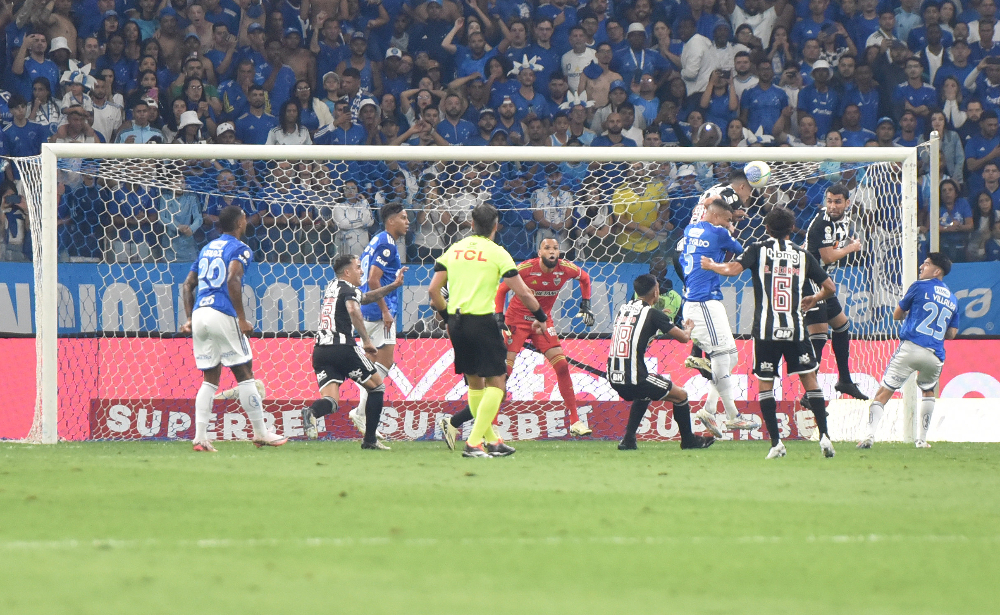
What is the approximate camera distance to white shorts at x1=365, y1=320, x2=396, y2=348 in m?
11.4

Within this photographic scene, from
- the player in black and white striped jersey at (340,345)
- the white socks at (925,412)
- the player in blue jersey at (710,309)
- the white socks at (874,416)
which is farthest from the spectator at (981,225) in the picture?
the player in black and white striped jersey at (340,345)

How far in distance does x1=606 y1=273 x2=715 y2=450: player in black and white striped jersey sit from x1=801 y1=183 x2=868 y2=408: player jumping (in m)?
1.45

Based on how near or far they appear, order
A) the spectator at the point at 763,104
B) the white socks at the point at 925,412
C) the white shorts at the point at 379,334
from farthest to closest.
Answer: the spectator at the point at 763,104 < the white shorts at the point at 379,334 < the white socks at the point at 925,412

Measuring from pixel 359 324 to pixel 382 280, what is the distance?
1.03 metres

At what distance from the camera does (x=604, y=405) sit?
12.4 m

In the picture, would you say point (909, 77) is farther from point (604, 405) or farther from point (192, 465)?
point (192, 465)

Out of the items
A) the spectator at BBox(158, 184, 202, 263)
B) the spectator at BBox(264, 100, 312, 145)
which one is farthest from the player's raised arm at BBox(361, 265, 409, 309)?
the spectator at BBox(264, 100, 312, 145)

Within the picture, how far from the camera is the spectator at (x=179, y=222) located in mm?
13109

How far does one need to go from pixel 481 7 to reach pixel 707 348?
8679 millimetres

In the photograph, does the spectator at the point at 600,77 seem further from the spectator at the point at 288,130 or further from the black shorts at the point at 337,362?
the black shorts at the point at 337,362

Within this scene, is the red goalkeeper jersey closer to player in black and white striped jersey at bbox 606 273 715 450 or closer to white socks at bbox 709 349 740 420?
player in black and white striped jersey at bbox 606 273 715 450

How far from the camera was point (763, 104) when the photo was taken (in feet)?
55.8

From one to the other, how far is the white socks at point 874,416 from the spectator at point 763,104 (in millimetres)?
7092

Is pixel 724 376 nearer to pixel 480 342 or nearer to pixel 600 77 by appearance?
pixel 480 342
